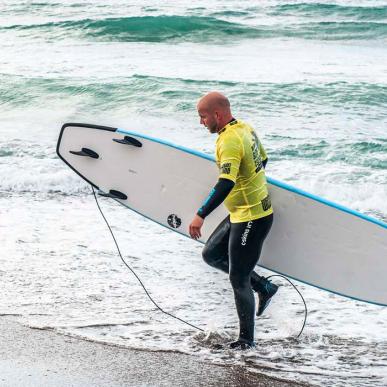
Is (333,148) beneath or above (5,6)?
beneath

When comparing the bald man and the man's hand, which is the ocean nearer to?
the bald man

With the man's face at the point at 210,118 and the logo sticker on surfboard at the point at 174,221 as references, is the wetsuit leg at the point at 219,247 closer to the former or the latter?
the man's face at the point at 210,118

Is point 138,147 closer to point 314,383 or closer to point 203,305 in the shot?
point 203,305

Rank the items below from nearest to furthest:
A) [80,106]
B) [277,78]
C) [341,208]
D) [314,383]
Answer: [314,383] < [341,208] < [80,106] < [277,78]

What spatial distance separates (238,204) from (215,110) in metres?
0.55

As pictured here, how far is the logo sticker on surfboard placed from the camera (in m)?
5.01

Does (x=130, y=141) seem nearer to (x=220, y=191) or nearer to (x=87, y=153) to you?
Result: (x=87, y=153)

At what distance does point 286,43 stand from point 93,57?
17.2ft

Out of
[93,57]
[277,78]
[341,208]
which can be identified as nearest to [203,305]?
[341,208]

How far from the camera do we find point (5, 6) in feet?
75.5

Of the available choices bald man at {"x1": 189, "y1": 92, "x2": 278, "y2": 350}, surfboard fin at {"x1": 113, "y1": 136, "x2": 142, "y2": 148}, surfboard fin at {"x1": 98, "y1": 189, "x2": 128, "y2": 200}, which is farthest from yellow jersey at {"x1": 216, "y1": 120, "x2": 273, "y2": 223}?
surfboard fin at {"x1": 98, "y1": 189, "x2": 128, "y2": 200}

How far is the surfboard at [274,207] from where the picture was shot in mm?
4539

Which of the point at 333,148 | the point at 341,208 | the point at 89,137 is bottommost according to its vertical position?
the point at 333,148

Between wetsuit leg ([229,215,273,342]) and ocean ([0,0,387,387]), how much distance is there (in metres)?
0.32
